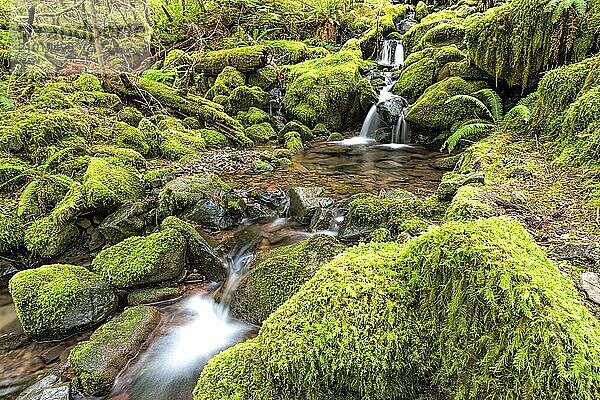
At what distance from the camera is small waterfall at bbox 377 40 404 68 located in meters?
15.0

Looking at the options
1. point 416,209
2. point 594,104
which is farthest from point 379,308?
point 594,104

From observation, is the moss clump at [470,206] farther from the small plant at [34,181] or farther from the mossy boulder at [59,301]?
the small plant at [34,181]

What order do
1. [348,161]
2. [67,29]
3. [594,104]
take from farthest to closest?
[67,29], [348,161], [594,104]

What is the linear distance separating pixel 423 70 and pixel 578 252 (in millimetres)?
10113

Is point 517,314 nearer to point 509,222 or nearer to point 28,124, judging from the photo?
point 509,222

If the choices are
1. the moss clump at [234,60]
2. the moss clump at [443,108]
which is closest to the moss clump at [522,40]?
the moss clump at [443,108]

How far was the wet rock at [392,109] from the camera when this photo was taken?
10.7 metres

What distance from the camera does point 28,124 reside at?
6695 millimetres

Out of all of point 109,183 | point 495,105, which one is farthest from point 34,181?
point 495,105

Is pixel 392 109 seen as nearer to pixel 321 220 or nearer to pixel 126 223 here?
pixel 321 220

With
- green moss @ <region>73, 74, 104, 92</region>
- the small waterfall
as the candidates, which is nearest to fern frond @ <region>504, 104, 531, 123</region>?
the small waterfall

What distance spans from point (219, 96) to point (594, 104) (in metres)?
9.80

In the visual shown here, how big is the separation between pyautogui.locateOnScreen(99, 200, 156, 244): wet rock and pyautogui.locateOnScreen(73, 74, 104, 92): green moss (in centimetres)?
548

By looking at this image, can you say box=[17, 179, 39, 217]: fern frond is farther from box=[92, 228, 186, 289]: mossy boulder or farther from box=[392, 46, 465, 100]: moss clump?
box=[392, 46, 465, 100]: moss clump
